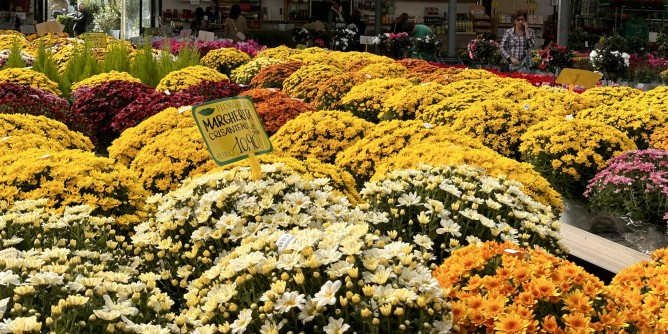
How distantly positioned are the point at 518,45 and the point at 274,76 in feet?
16.6

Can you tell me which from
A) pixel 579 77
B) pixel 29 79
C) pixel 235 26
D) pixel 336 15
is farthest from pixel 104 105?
pixel 336 15

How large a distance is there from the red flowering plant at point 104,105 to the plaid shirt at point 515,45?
7.25m

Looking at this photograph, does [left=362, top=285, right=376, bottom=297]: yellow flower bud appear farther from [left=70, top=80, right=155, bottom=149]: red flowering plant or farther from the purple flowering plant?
[left=70, top=80, right=155, bottom=149]: red flowering plant

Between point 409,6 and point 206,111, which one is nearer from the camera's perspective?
point 206,111

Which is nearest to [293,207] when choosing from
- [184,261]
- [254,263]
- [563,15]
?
[184,261]

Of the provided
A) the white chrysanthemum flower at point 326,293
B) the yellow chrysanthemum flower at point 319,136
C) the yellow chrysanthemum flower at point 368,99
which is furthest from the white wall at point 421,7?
the white chrysanthemum flower at point 326,293

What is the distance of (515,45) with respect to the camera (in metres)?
12.4

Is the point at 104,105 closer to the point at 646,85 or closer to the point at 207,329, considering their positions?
the point at 207,329

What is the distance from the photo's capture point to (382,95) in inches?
255

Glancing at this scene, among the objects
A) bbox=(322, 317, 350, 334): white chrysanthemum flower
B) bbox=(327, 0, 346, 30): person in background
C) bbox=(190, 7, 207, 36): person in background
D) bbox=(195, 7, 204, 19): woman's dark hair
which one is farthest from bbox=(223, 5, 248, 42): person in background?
bbox=(322, 317, 350, 334): white chrysanthemum flower

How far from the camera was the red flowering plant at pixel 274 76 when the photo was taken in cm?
836

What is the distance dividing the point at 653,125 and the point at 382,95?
191 centimetres

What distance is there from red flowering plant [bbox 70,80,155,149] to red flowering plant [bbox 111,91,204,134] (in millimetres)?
152

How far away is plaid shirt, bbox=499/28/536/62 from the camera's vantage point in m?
12.4
